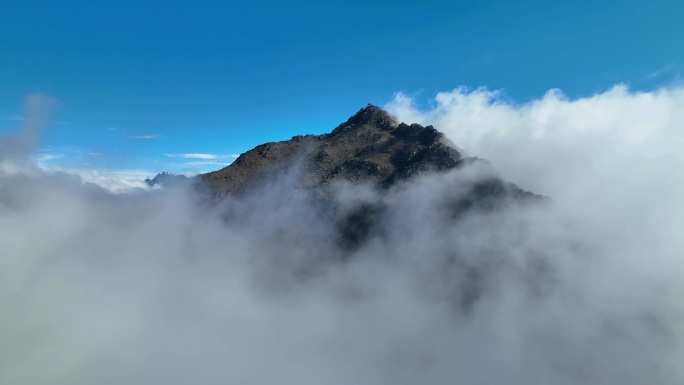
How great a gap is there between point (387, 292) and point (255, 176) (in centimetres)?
9390

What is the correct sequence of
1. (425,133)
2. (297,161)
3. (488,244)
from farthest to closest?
(297,161) → (425,133) → (488,244)

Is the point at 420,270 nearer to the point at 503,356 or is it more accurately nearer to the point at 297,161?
the point at 503,356

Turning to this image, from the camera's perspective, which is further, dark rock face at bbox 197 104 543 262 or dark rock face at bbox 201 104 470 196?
dark rock face at bbox 201 104 470 196

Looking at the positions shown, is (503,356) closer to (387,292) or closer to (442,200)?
(387,292)

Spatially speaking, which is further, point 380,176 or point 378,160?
point 378,160

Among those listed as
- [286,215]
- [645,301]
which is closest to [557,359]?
[645,301]

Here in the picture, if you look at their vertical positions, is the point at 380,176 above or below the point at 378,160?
below

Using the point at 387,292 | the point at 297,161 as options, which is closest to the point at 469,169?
the point at 387,292

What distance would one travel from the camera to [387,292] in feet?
562

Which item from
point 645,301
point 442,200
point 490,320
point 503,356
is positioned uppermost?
point 442,200

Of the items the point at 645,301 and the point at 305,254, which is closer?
the point at 645,301

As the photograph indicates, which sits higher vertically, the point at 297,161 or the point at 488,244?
the point at 297,161

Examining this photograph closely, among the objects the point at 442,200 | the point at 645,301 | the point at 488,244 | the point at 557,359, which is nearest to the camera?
the point at 557,359

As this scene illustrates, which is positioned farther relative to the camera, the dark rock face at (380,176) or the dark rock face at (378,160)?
the dark rock face at (378,160)
